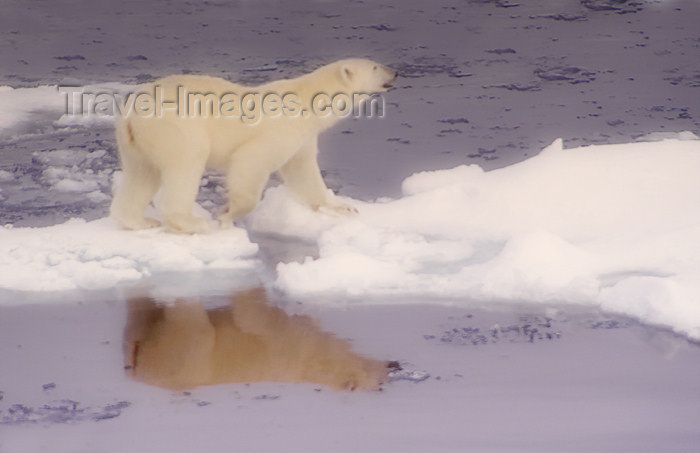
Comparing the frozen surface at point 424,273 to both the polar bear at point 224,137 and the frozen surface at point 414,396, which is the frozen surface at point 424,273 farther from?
the polar bear at point 224,137

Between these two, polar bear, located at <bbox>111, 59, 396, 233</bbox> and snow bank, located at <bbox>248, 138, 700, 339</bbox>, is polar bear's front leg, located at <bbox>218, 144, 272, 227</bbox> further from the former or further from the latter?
snow bank, located at <bbox>248, 138, 700, 339</bbox>

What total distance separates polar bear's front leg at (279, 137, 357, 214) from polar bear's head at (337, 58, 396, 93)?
0.32 m

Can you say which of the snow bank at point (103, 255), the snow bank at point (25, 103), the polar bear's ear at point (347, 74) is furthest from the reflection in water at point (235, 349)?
the snow bank at point (25, 103)

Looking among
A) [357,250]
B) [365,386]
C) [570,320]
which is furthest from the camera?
[357,250]

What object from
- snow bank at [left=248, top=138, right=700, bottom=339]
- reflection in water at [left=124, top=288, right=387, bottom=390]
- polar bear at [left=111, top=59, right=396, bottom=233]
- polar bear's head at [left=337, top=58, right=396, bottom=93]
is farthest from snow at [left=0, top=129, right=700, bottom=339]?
polar bear's head at [left=337, top=58, right=396, bottom=93]

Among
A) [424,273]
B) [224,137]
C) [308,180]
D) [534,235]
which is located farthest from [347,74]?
[534,235]

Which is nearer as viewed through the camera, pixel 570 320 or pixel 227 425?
pixel 227 425

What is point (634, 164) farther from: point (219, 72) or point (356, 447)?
point (219, 72)

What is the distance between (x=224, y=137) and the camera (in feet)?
14.6

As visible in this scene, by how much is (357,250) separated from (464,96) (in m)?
3.57

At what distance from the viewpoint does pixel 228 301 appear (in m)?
3.86

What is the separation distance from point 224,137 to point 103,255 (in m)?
0.75

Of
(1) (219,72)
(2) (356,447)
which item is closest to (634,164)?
(2) (356,447)

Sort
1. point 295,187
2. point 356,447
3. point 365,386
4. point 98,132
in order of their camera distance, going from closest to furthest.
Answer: point 356,447
point 365,386
point 295,187
point 98,132
